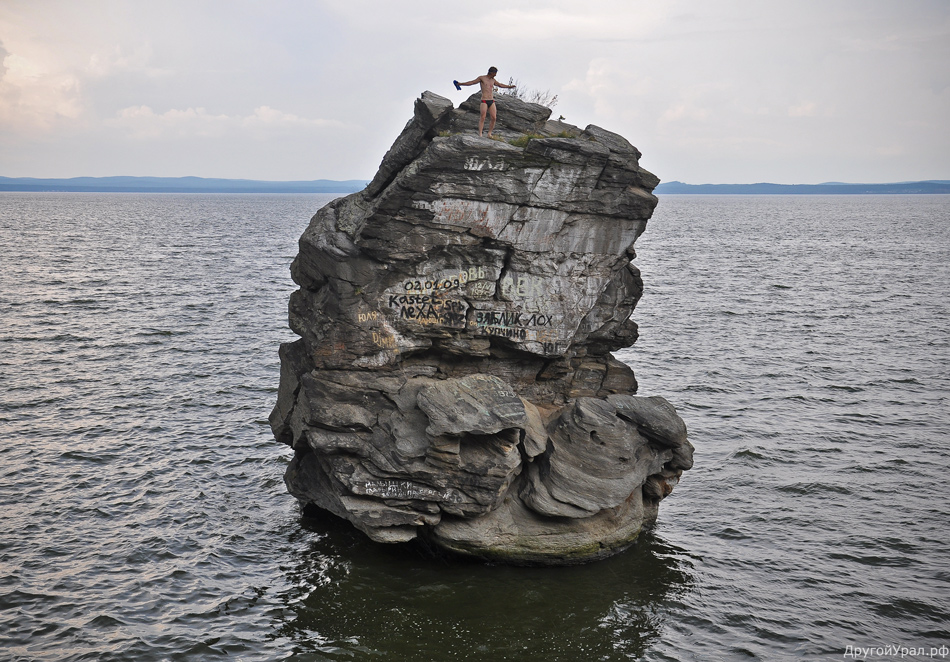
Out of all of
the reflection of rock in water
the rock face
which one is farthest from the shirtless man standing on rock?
the reflection of rock in water

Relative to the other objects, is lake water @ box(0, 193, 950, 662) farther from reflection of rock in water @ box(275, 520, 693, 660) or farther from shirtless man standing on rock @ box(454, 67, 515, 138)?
shirtless man standing on rock @ box(454, 67, 515, 138)

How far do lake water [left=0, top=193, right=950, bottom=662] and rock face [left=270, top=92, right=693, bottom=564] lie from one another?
1559mm

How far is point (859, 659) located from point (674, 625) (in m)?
4.05

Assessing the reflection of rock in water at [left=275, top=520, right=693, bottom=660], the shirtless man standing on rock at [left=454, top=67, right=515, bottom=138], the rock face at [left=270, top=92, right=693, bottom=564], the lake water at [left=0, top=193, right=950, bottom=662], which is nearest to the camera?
the reflection of rock in water at [left=275, top=520, right=693, bottom=660]

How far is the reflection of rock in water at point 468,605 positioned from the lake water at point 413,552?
60 millimetres

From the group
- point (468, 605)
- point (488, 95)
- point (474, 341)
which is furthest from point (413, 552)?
point (488, 95)

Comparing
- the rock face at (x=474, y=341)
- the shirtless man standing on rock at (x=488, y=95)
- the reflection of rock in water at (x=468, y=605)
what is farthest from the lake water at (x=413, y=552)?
the shirtless man standing on rock at (x=488, y=95)

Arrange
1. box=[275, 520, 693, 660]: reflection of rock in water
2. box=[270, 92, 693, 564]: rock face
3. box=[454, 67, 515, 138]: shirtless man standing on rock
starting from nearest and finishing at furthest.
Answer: box=[275, 520, 693, 660]: reflection of rock in water, box=[270, 92, 693, 564]: rock face, box=[454, 67, 515, 138]: shirtless man standing on rock

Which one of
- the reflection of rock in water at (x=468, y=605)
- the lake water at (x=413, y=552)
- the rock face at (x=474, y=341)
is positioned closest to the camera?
the reflection of rock in water at (x=468, y=605)

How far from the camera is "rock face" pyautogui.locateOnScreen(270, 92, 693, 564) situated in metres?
18.9

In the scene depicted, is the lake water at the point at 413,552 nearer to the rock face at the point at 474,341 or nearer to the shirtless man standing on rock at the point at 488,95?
the rock face at the point at 474,341

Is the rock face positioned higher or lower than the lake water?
higher

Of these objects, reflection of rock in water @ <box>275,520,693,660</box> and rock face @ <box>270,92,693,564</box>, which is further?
rock face @ <box>270,92,693,564</box>

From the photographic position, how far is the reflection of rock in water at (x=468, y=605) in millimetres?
16344
